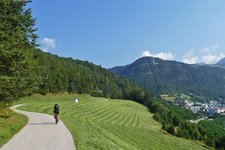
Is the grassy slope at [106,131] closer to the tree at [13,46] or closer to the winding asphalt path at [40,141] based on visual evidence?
the winding asphalt path at [40,141]

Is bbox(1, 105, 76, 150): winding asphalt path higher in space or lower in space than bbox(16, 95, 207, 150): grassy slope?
higher

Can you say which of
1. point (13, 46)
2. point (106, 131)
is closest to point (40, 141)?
point (13, 46)

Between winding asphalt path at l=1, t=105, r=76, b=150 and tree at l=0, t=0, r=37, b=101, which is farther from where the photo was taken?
tree at l=0, t=0, r=37, b=101

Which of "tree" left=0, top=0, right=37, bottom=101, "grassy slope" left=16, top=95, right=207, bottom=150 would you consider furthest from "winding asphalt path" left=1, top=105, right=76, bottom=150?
Answer: "tree" left=0, top=0, right=37, bottom=101

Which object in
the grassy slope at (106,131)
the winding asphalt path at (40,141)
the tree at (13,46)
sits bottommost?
the grassy slope at (106,131)

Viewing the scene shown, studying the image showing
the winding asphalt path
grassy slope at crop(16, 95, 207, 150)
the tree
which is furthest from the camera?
the tree

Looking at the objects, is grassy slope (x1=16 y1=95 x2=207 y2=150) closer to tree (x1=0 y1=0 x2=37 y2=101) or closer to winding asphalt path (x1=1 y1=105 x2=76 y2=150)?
winding asphalt path (x1=1 y1=105 x2=76 y2=150)

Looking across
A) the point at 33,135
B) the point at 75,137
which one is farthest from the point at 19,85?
the point at 75,137

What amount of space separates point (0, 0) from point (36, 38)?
8590 millimetres

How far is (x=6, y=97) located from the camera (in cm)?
2956

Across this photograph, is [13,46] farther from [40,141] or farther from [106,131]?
[106,131]

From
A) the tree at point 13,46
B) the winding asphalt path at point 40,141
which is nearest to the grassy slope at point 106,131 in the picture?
the winding asphalt path at point 40,141

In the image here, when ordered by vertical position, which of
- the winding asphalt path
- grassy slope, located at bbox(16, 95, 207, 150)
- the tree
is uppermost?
the tree

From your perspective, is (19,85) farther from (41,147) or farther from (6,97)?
(41,147)
